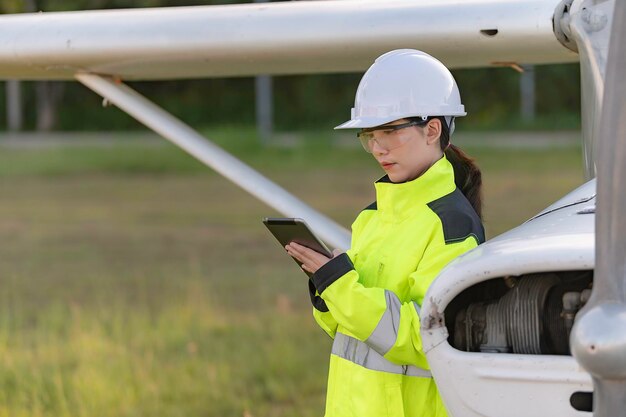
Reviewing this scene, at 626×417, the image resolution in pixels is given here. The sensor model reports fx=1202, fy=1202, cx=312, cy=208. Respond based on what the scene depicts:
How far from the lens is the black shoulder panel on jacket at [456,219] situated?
106 inches

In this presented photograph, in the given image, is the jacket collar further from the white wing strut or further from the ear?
the white wing strut

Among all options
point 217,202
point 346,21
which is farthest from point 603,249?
point 217,202

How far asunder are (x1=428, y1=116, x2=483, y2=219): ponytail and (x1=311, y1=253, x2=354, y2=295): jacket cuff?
500 millimetres

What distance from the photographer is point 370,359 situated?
272 cm

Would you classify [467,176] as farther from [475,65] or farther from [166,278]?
[166,278]

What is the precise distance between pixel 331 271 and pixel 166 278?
7855mm

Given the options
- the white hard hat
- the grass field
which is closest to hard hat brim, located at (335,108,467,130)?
the white hard hat

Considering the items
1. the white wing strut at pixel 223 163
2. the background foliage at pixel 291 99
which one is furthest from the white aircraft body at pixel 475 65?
the background foliage at pixel 291 99

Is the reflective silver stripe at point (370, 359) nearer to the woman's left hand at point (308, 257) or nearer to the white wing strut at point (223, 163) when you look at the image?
the woman's left hand at point (308, 257)

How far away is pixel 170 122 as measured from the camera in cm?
450

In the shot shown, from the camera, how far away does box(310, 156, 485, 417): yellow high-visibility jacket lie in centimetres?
257

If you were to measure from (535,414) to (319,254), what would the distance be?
685mm

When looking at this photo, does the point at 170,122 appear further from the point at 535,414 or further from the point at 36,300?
the point at 36,300

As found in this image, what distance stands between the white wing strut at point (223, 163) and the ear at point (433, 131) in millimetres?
1293
